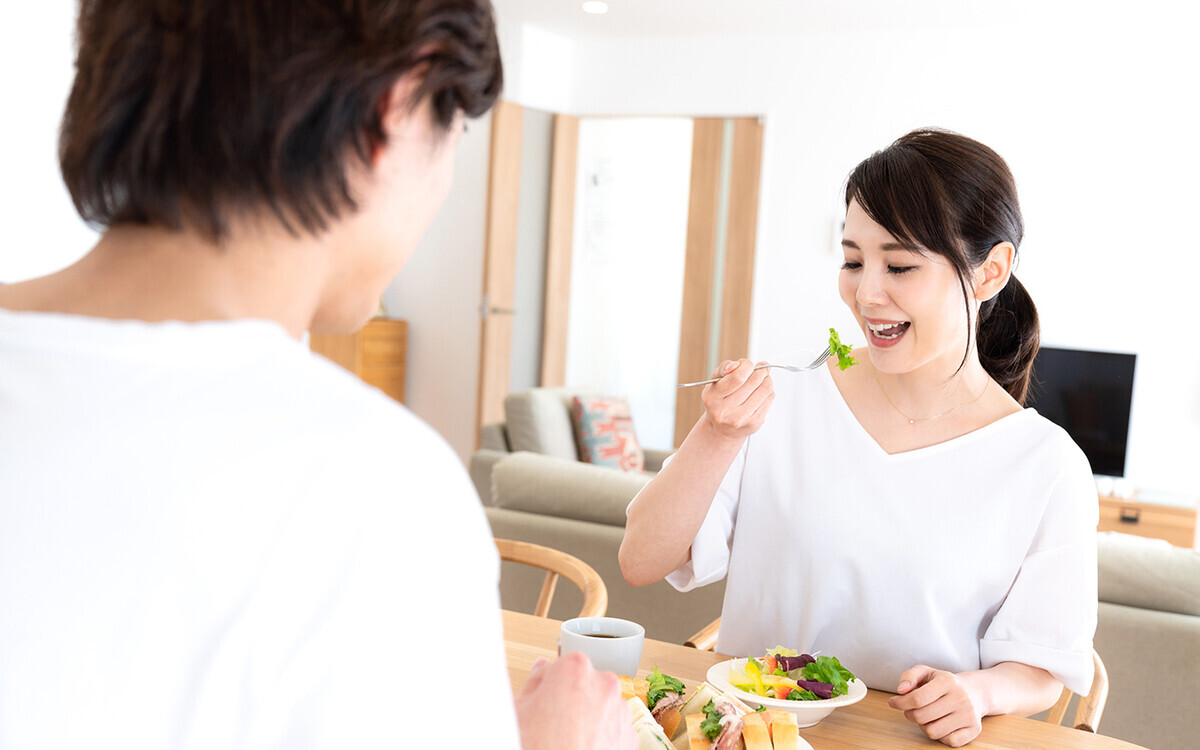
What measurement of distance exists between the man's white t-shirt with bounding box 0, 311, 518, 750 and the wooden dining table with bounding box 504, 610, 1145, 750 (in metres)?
0.74

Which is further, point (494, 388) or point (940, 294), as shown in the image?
point (494, 388)

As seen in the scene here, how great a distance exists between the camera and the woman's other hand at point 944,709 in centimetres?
108

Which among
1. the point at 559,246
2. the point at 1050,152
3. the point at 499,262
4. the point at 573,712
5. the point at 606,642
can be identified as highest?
the point at 1050,152

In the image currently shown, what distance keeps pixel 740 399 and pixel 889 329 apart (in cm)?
32

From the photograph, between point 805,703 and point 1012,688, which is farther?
point 1012,688

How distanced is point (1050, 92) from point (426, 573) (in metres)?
5.89

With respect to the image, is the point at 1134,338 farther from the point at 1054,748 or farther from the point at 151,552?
the point at 151,552

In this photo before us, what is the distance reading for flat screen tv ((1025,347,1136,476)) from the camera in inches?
199

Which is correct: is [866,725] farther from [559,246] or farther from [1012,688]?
[559,246]

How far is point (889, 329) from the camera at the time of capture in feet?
4.87

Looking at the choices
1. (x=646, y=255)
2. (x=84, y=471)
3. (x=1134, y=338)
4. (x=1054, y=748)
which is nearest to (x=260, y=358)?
(x=84, y=471)

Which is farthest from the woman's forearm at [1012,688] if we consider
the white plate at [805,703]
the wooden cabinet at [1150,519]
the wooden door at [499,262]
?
the wooden door at [499,262]

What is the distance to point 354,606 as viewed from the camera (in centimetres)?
40

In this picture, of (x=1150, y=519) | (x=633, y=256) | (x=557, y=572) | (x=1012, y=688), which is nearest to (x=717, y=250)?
(x=633, y=256)
